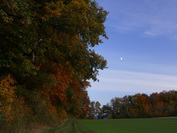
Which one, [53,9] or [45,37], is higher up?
[53,9]

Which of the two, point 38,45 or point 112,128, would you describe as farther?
point 112,128

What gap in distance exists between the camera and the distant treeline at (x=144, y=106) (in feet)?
381

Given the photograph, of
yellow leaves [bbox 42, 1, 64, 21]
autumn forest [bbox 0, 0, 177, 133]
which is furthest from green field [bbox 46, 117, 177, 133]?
yellow leaves [bbox 42, 1, 64, 21]

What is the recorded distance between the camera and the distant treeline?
116 m

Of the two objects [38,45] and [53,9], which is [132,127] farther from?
[53,9]

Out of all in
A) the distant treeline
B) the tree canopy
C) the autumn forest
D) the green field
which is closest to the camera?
the autumn forest

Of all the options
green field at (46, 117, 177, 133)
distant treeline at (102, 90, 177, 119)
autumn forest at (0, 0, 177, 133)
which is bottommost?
green field at (46, 117, 177, 133)

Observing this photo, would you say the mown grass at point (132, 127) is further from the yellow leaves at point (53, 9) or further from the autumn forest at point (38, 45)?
the yellow leaves at point (53, 9)

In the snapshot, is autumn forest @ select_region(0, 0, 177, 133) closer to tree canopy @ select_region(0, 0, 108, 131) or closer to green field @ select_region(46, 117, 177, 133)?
tree canopy @ select_region(0, 0, 108, 131)

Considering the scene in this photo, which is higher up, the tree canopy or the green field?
the tree canopy

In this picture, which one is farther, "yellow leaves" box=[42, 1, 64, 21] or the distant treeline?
the distant treeline

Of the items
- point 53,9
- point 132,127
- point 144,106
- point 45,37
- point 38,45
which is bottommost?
point 132,127

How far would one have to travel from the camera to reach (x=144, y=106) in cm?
12000

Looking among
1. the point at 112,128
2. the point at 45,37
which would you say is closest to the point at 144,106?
the point at 112,128
